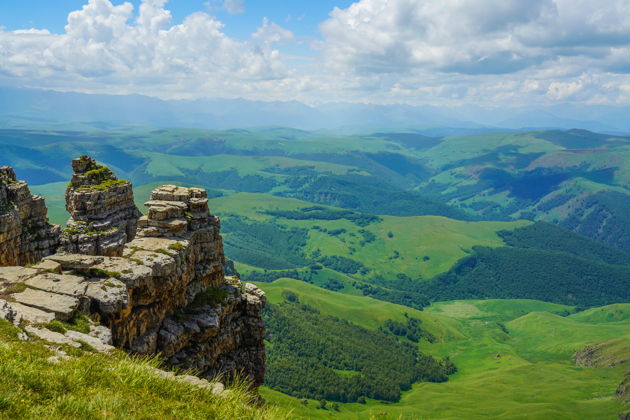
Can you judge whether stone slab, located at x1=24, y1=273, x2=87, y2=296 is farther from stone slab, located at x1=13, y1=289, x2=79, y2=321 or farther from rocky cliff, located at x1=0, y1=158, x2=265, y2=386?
stone slab, located at x1=13, y1=289, x2=79, y2=321

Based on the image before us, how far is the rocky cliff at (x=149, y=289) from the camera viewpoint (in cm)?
3224

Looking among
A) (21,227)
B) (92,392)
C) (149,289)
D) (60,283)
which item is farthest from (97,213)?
(92,392)

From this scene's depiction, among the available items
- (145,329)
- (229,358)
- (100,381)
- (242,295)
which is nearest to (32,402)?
(100,381)

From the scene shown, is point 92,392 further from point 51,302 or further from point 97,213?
point 97,213

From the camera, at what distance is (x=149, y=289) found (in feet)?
126

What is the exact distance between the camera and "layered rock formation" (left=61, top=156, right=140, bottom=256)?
54.8 meters

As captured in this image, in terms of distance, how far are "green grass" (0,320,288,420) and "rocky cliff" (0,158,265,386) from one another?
5.09 metres

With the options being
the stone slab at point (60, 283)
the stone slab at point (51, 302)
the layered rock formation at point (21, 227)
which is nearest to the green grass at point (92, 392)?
the stone slab at point (51, 302)

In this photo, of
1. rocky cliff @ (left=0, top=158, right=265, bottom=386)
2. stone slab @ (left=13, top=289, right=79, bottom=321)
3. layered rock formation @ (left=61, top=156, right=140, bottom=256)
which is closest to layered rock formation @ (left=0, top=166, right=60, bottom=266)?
layered rock formation @ (left=61, top=156, right=140, bottom=256)

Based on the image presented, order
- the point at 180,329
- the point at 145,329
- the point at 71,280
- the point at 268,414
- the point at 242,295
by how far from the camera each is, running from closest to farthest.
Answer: the point at 268,414, the point at 71,280, the point at 145,329, the point at 180,329, the point at 242,295

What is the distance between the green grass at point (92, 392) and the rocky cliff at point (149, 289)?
16.7ft

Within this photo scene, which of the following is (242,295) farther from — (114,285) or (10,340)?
(10,340)

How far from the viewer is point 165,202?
5016cm

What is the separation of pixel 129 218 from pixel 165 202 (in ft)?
50.4
